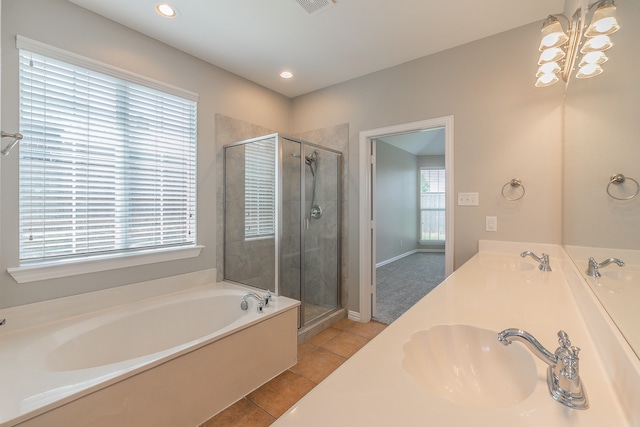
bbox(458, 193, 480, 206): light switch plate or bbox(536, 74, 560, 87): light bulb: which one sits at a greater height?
bbox(536, 74, 560, 87): light bulb

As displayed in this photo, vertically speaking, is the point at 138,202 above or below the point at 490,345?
above

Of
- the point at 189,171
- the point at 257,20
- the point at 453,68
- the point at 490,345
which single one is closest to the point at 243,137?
the point at 189,171

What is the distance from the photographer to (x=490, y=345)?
0.87 meters

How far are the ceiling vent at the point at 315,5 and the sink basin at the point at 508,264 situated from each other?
6.83 ft

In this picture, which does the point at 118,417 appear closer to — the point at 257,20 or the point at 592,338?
the point at 592,338

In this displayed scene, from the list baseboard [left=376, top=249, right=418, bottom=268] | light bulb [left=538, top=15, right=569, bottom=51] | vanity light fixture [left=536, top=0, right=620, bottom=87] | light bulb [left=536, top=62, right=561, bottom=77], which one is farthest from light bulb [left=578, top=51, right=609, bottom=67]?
baseboard [left=376, top=249, right=418, bottom=268]

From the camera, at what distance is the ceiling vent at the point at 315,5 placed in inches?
73.5

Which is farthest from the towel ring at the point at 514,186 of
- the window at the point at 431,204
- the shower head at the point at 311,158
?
the window at the point at 431,204

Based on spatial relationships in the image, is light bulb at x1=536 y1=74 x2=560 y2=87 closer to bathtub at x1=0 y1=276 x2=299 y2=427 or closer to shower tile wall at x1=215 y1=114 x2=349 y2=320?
shower tile wall at x1=215 y1=114 x2=349 y2=320

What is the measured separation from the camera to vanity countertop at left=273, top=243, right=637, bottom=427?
52 centimetres

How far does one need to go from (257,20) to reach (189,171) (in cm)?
138

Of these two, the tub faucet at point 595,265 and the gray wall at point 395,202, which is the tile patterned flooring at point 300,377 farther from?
the gray wall at point 395,202

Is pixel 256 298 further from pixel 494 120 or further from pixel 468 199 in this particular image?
pixel 494 120

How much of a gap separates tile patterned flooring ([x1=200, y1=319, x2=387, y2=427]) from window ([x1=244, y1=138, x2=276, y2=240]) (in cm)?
112
